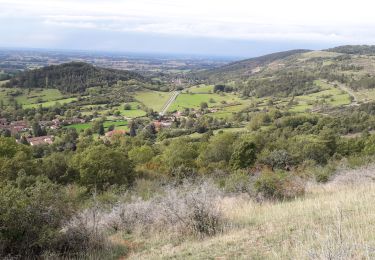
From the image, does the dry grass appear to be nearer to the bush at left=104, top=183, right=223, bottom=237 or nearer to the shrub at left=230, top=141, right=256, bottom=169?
the bush at left=104, top=183, right=223, bottom=237

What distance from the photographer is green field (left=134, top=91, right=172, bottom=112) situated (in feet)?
309

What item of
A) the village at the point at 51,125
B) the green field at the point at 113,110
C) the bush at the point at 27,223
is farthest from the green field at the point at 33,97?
the bush at the point at 27,223

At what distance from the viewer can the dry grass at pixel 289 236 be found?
13.3 feet

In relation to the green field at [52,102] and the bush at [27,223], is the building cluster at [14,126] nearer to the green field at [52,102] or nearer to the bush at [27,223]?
the green field at [52,102]

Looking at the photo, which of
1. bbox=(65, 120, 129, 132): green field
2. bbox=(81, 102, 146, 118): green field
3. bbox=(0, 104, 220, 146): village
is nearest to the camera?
bbox=(0, 104, 220, 146): village

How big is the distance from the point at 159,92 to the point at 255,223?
107m

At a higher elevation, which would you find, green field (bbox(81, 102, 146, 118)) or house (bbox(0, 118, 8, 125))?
green field (bbox(81, 102, 146, 118))

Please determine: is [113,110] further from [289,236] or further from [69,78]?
[289,236]

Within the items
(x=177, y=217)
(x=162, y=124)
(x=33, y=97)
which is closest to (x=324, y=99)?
(x=162, y=124)

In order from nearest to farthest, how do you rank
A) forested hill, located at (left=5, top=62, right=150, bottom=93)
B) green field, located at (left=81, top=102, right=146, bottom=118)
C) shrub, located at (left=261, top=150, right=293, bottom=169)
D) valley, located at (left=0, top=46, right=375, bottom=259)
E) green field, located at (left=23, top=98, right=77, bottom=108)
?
valley, located at (left=0, top=46, right=375, bottom=259) → shrub, located at (left=261, top=150, right=293, bottom=169) → green field, located at (left=81, top=102, right=146, bottom=118) → green field, located at (left=23, top=98, right=77, bottom=108) → forested hill, located at (left=5, top=62, right=150, bottom=93)

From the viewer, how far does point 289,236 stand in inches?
205

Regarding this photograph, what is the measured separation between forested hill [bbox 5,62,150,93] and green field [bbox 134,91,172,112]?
15848mm

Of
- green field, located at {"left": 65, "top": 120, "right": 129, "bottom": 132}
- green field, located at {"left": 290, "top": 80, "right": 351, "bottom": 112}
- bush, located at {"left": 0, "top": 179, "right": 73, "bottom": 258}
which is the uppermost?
bush, located at {"left": 0, "top": 179, "right": 73, "bottom": 258}

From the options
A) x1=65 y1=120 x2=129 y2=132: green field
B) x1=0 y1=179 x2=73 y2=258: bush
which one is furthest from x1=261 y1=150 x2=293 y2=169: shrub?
x1=65 y1=120 x2=129 y2=132: green field
